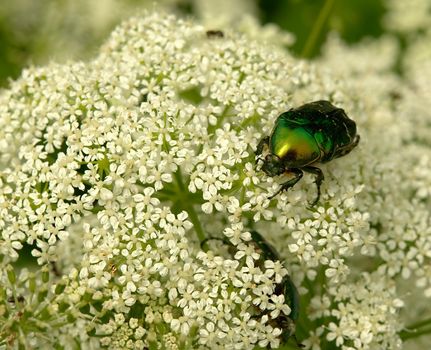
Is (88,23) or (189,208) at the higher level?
(88,23)

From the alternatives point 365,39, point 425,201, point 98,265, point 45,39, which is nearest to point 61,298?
point 98,265

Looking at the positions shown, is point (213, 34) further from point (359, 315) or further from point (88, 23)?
point (88, 23)

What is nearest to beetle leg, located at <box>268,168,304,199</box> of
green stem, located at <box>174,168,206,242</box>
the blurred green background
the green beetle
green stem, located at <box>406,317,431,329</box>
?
the green beetle

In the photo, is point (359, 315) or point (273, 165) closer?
point (273, 165)

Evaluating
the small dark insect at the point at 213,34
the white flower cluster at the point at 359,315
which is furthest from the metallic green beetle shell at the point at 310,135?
the small dark insect at the point at 213,34

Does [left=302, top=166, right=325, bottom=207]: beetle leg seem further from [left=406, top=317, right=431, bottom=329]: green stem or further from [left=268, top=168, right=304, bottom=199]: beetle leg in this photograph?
[left=406, top=317, right=431, bottom=329]: green stem

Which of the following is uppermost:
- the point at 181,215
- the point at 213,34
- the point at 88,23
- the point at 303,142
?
the point at 88,23

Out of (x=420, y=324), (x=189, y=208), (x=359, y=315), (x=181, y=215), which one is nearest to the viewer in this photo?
(x=181, y=215)

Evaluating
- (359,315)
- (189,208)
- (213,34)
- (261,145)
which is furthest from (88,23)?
(359,315)
